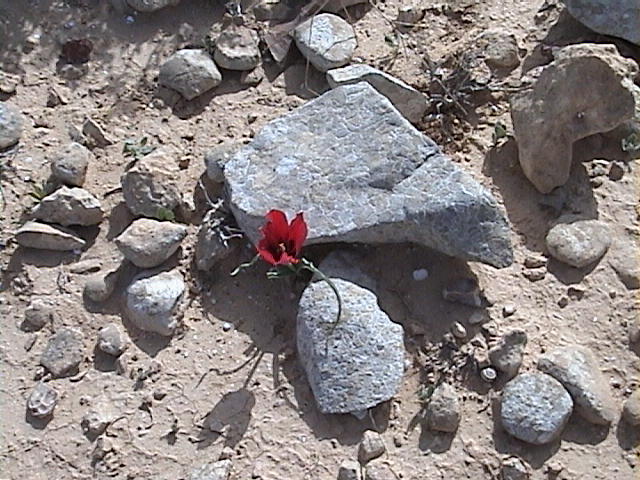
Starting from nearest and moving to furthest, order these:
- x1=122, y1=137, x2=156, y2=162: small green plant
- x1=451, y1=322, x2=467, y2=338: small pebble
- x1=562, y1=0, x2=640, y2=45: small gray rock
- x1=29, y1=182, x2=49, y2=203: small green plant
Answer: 1. x1=451, y1=322, x2=467, y2=338: small pebble
2. x1=29, y1=182, x2=49, y2=203: small green plant
3. x1=122, y1=137, x2=156, y2=162: small green plant
4. x1=562, y1=0, x2=640, y2=45: small gray rock

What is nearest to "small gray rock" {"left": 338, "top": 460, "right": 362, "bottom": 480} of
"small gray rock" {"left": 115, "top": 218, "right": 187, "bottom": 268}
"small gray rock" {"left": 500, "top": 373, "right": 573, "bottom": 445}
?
"small gray rock" {"left": 500, "top": 373, "right": 573, "bottom": 445}

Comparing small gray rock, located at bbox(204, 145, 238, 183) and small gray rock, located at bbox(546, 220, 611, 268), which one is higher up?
small gray rock, located at bbox(204, 145, 238, 183)

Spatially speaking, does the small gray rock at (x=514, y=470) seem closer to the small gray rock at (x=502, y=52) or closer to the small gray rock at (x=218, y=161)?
the small gray rock at (x=218, y=161)

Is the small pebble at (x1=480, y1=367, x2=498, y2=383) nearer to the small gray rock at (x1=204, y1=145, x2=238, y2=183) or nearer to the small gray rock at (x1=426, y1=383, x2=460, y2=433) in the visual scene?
the small gray rock at (x1=426, y1=383, x2=460, y2=433)

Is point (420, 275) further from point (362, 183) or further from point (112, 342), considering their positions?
point (112, 342)

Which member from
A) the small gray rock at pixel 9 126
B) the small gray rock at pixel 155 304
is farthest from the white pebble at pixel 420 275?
the small gray rock at pixel 9 126

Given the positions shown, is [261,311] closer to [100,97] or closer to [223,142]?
[223,142]
